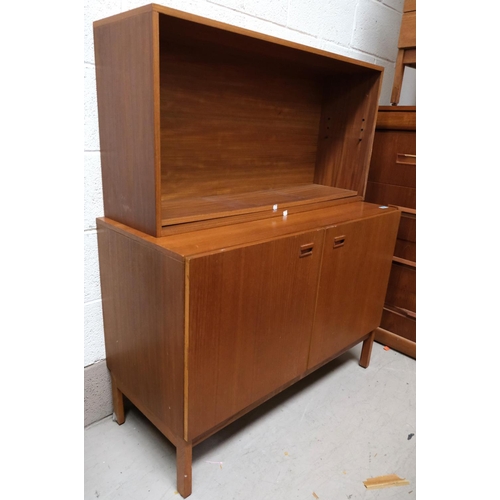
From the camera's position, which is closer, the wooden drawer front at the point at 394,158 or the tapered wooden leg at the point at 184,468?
the tapered wooden leg at the point at 184,468

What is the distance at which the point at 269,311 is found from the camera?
41.2 inches

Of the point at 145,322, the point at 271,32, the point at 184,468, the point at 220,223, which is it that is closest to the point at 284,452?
the point at 184,468

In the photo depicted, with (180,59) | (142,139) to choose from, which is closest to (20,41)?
(142,139)

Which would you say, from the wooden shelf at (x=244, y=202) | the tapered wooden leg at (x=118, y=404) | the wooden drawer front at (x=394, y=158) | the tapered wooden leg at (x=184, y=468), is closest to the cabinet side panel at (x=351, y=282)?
the wooden shelf at (x=244, y=202)

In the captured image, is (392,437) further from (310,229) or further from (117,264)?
(117,264)

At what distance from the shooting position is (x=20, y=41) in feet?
2.76

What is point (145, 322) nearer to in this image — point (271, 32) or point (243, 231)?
point (243, 231)

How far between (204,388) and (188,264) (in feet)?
1.08

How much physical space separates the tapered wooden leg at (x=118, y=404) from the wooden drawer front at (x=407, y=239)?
4.09 feet

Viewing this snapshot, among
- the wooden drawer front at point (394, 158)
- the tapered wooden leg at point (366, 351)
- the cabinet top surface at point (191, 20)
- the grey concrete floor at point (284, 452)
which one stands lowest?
the grey concrete floor at point (284, 452)

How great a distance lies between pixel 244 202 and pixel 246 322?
0.43 meters

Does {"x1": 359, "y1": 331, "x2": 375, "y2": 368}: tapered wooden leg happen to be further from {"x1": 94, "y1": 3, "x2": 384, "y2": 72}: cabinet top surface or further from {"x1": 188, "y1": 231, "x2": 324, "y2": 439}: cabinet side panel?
{"x1": 94, "y1": 3, "x2": 384, "y2": 72}: cabinet top surface

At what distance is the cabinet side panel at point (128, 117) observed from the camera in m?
0.86

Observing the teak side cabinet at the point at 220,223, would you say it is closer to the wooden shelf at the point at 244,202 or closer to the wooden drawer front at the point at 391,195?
the wooden shelf at the point at 244,202
